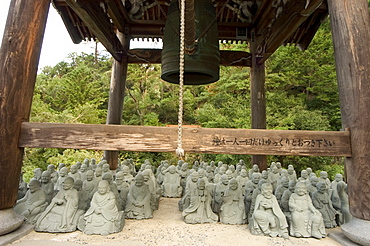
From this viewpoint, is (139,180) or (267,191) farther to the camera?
(139,180)

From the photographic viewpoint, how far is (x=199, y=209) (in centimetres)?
331

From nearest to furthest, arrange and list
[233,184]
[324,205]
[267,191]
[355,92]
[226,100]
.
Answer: [355,92]
[267,191]
[324,205]
[233,184]
[226,100]

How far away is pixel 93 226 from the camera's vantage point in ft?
9.13

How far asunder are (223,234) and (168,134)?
1473 mm

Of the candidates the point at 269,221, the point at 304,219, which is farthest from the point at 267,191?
the point at 304,219

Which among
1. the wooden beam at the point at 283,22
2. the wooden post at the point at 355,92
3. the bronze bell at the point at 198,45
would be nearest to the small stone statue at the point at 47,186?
the bronze bell at the point at 198,45

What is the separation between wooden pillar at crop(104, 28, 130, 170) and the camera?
5.86m

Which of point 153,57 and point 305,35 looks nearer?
point 305,35

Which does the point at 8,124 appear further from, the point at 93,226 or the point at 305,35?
the point at 305,35

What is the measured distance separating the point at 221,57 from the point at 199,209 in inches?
156

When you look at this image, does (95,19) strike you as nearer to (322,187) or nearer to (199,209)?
(199,209)

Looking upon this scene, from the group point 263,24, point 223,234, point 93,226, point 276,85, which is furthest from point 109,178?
point 276,85

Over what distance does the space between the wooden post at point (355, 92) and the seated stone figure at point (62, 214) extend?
311 centimetres

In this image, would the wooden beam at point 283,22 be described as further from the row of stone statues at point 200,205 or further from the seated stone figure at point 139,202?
the seated stone figure at point 139,202
